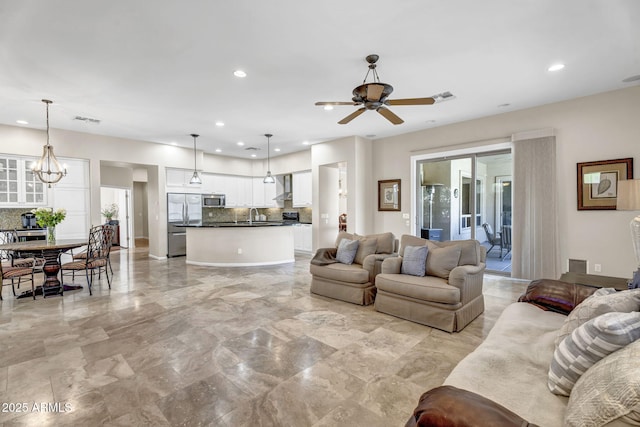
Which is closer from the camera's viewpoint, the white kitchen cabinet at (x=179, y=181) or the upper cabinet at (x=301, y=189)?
the white kitchen cabinet at (x=179, y=181)

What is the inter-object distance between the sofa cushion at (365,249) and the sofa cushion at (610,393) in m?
3.19

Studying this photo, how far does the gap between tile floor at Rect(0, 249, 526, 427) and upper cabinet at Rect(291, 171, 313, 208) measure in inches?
177

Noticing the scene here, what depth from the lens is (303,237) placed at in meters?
8.56

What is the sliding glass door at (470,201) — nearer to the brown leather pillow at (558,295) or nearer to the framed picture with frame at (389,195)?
the framed picture with frame at (389,195)

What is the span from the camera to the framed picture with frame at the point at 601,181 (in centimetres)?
418

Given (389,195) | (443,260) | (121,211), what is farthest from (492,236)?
(121,211)

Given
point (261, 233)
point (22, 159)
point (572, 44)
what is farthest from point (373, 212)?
point (22, 159)

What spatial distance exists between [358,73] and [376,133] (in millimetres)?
2984

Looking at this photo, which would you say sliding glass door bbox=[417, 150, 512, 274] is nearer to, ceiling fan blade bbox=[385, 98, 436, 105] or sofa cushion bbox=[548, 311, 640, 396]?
ceiling fan blade bbox=[385, 98, 436, 105]

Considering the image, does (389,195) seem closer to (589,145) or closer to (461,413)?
(589,145)

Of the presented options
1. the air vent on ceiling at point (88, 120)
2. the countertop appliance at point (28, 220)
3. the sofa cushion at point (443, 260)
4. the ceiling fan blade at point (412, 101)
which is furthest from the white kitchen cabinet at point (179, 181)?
the sofa cushion at point (443, 260)

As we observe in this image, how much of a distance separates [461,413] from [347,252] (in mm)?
3367

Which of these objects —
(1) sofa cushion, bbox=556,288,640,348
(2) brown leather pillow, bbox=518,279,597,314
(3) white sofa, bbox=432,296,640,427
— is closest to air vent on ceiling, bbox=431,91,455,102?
(2) brown leather pillow, bbox=518,279,597,314

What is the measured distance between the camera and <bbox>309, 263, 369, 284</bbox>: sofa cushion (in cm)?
388
